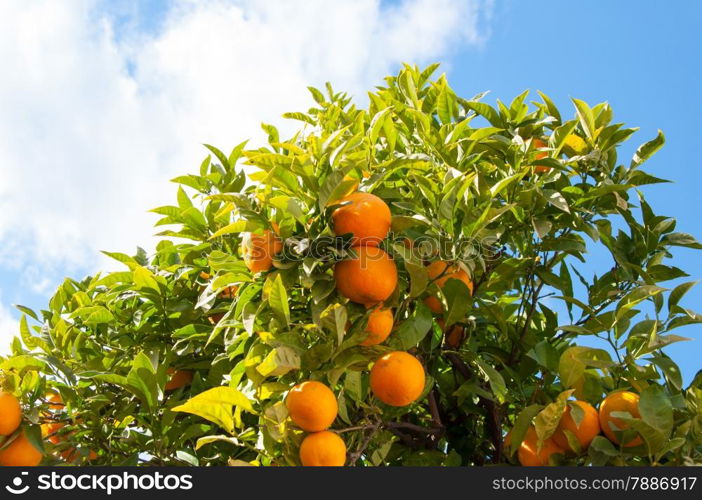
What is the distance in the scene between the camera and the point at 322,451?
5.16 feet

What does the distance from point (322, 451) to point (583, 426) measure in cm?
72

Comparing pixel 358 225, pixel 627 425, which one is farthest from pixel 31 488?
pixel 627 425

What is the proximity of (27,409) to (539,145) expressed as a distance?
6.24 ft

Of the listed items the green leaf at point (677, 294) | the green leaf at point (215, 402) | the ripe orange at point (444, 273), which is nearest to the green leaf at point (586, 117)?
the green leaf at point (677, 294)

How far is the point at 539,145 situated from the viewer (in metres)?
2.41

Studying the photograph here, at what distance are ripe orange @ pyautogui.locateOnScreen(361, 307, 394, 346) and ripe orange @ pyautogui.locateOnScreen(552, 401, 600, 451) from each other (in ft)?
1.83

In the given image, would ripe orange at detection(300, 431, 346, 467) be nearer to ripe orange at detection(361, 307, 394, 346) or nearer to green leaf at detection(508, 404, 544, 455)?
ripe orange at detection(361, 307, 394, 346)

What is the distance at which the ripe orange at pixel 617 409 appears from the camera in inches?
70.7

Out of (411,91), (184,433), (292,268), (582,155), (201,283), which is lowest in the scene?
(184,433)

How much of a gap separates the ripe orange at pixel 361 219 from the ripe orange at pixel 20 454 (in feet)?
3.81

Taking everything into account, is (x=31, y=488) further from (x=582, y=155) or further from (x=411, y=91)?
(x=582, y=155)

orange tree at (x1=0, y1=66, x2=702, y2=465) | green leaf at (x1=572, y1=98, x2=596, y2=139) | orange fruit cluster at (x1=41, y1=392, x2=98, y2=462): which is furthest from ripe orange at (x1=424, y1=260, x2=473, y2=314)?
orange fruit cluster at (x1=41, y1=392, x2=98, y2=462)

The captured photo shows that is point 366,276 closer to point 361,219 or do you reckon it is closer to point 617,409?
point 361,219

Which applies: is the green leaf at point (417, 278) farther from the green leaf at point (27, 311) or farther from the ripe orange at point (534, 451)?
the green leaf at point (27, 311)
